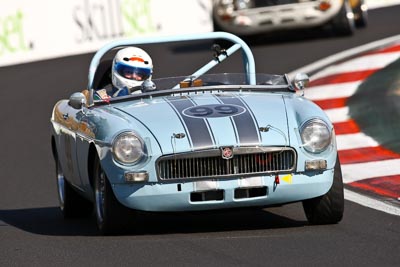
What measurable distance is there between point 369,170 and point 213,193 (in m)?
3.00

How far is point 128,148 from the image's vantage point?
304 inches

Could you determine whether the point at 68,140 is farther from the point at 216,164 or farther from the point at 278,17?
the point at 278,17

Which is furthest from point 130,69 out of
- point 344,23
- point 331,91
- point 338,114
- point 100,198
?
point 344,23

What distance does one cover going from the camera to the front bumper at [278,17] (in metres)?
21.3

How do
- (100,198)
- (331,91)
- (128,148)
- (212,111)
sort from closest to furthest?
(128,148) → (212,111) → (100,198) → (331,91)

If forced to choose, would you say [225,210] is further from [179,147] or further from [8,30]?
[8,30]

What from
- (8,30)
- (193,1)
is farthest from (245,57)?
(193,1)

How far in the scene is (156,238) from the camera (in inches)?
306

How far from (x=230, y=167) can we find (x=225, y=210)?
0.31 meters

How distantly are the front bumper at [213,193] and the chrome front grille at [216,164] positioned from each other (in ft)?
0.14

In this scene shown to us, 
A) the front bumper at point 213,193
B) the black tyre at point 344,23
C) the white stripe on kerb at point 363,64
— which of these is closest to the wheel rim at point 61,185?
the front bumper at point 213,193

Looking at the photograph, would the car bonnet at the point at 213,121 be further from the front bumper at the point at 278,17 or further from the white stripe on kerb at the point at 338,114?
the front bumper at the point at 278,17

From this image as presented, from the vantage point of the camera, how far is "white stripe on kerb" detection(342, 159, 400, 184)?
10102 millimetres

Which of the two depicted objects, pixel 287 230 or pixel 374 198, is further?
pixel 374 198
